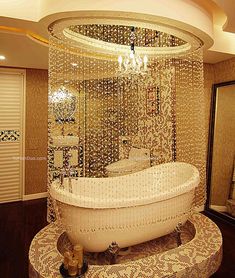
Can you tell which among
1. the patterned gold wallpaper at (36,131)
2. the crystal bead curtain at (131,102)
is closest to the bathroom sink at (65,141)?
the crystal bead curtain at (131,102)

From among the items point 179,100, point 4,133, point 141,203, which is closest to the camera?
point 141,203

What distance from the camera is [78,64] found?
3.25 metres

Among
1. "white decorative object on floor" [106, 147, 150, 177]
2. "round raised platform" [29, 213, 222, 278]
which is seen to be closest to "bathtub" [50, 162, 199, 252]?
"round raised platform" [29, 213, 222, 278]

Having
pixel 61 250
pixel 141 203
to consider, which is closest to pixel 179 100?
pixel 141 203

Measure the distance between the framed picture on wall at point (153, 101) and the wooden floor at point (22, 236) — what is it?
1.87 m

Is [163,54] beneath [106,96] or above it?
above

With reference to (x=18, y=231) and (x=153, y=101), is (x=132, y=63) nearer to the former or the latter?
(x=153, y=101)

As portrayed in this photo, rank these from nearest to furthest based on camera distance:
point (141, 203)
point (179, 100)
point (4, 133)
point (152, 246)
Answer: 1. point (141, 203)
2. point (152, 246)
3. point (179, 100)
4. point (4, 133)

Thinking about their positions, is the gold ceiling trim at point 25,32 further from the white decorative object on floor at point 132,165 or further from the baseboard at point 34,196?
the baseboard at point 34,196

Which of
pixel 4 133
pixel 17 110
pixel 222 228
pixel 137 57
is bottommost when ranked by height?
pixel 222 228

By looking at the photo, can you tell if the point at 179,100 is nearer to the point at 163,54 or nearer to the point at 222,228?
the point at 163,54

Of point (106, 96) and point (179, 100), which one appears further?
point (106, 96)

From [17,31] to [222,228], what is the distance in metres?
3.44

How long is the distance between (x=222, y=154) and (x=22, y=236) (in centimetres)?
306
